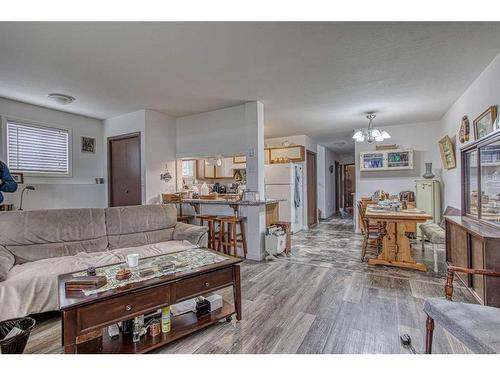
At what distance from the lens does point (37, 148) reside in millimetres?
4203

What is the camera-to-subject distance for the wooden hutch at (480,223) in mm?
2098

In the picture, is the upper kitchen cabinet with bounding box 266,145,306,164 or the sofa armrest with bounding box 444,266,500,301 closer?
the sofa armrest with bounding box 444,266,500,301

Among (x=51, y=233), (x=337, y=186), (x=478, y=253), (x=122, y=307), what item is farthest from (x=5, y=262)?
(x=337, y=186)

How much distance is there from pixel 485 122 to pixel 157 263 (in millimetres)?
3734

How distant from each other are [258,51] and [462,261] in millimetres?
3085

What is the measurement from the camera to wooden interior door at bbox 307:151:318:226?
22.7ft

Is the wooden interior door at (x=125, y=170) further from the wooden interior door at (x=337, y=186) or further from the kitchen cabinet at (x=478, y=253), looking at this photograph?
the wooden interior door at (x=337, y=186)

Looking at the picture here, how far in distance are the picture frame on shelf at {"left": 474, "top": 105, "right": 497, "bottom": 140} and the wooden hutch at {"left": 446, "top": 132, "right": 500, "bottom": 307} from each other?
0.49 ft

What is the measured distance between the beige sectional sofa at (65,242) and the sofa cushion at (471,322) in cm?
242

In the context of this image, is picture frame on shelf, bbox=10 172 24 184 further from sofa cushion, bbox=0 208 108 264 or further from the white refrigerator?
the white refrigerator

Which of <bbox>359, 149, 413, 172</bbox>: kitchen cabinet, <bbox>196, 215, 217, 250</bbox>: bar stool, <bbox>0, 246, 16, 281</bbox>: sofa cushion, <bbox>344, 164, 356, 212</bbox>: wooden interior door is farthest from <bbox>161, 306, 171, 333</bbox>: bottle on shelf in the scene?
<bbox>344, 164, 356, 212</bbox>: wooden interior door

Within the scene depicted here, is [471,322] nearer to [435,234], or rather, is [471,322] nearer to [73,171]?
[435,234]

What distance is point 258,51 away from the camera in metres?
2.46

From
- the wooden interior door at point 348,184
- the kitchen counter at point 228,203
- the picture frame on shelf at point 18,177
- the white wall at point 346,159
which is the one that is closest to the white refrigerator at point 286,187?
the kitchen counter at point 228,203
